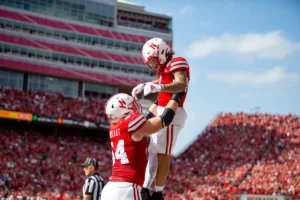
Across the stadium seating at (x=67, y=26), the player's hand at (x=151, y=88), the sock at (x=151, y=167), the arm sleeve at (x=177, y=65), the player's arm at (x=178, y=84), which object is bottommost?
the sock at (x=151, y=167)

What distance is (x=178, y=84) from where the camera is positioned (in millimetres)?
7004

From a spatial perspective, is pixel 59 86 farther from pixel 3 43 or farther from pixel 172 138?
pixel 172 138

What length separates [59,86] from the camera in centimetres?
5397

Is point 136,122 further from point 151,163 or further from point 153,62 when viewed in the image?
point 153,62

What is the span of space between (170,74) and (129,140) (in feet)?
4.37

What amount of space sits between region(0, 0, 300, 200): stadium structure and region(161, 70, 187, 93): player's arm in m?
28.9

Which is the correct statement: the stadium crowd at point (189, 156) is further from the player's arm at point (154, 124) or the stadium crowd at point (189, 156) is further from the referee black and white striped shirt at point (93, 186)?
the player's arm at point (154, 124)

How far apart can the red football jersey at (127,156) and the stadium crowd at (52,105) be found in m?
40.8

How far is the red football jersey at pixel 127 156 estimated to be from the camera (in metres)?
6.70

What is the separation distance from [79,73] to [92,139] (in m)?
Result: 7.55

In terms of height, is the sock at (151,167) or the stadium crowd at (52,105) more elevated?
the stadium crowd at (52,105)

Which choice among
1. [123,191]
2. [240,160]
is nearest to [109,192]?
[123,191]

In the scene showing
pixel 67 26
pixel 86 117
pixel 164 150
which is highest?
pixel 67 26

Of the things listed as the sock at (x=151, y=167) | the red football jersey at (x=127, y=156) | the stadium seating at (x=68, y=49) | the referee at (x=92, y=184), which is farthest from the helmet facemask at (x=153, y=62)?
the stadium seating at (x=68, y=49)
